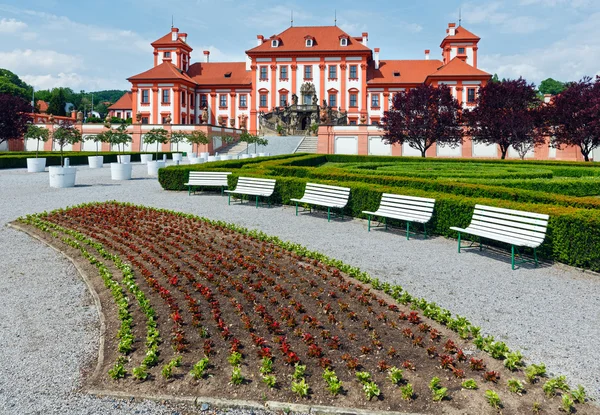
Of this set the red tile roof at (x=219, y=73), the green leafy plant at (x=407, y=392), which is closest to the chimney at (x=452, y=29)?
the red tile roof at (x=219, y=73)

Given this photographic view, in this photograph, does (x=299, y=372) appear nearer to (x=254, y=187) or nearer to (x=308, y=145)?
(x=254, y=187)

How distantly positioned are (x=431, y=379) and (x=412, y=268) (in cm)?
329

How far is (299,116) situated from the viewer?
Answer: 52.2 m

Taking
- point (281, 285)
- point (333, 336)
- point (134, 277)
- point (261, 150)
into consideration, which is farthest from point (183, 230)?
point (261, 150)

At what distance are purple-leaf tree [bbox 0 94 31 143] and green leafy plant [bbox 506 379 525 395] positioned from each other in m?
40.1

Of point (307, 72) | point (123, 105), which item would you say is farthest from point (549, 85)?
point (123, 105)

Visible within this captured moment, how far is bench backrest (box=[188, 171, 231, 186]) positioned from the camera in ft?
46.0

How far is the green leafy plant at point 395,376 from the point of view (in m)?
3.75

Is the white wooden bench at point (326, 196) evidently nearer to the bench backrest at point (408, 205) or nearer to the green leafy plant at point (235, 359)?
the bench backrest at point (408, 205)

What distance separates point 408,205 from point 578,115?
2453cm

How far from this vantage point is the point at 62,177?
53.7 feet

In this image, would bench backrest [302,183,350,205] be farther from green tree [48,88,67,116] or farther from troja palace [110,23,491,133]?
green tree [48,88,67,116]

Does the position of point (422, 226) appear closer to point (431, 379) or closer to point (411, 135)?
point (431, 379)

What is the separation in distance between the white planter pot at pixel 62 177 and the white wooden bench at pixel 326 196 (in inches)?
372
